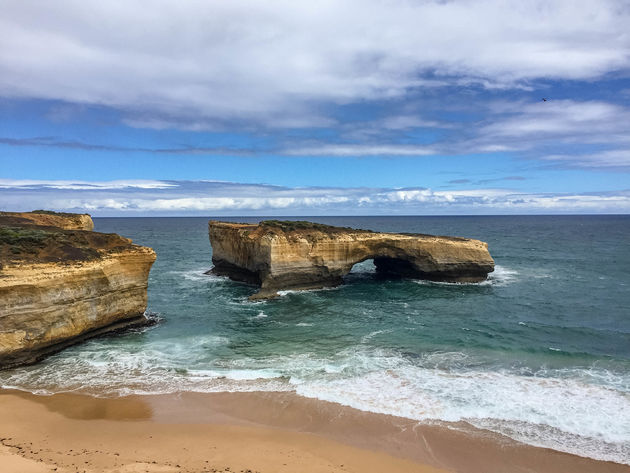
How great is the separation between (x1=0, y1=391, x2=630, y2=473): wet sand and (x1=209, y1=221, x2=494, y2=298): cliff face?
1673cm

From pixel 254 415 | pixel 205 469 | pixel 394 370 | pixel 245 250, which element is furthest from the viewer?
pixel 245 250

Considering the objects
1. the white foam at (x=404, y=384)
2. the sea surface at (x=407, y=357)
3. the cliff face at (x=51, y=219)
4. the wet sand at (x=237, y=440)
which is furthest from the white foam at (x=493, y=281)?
the cliff face at (x=51, y=219)

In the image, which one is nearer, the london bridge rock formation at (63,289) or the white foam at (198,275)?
the london bridge rock formation at (63,289)

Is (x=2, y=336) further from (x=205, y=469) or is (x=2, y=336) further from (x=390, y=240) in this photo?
(x=390, y=240)

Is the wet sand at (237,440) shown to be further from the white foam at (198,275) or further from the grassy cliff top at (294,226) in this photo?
the white foam at (198,275)

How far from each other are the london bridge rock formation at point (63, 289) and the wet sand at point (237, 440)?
9.21 feet

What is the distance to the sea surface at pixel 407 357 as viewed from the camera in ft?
47.1

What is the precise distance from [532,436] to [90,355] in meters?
18.3

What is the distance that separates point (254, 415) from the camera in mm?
14242

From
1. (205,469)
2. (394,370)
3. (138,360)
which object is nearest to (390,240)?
(394,370)

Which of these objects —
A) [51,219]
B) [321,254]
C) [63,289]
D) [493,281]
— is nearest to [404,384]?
[63,289]

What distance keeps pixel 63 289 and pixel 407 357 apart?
51.9 ft

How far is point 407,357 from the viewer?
1911 centimetres

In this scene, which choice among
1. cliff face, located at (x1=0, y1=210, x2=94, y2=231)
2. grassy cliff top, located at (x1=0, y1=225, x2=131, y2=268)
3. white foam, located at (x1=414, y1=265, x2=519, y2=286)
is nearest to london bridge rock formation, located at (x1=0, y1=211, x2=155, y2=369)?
grassy cliff top, located at (x1=0, y1=225, x2=131, y2=268)
